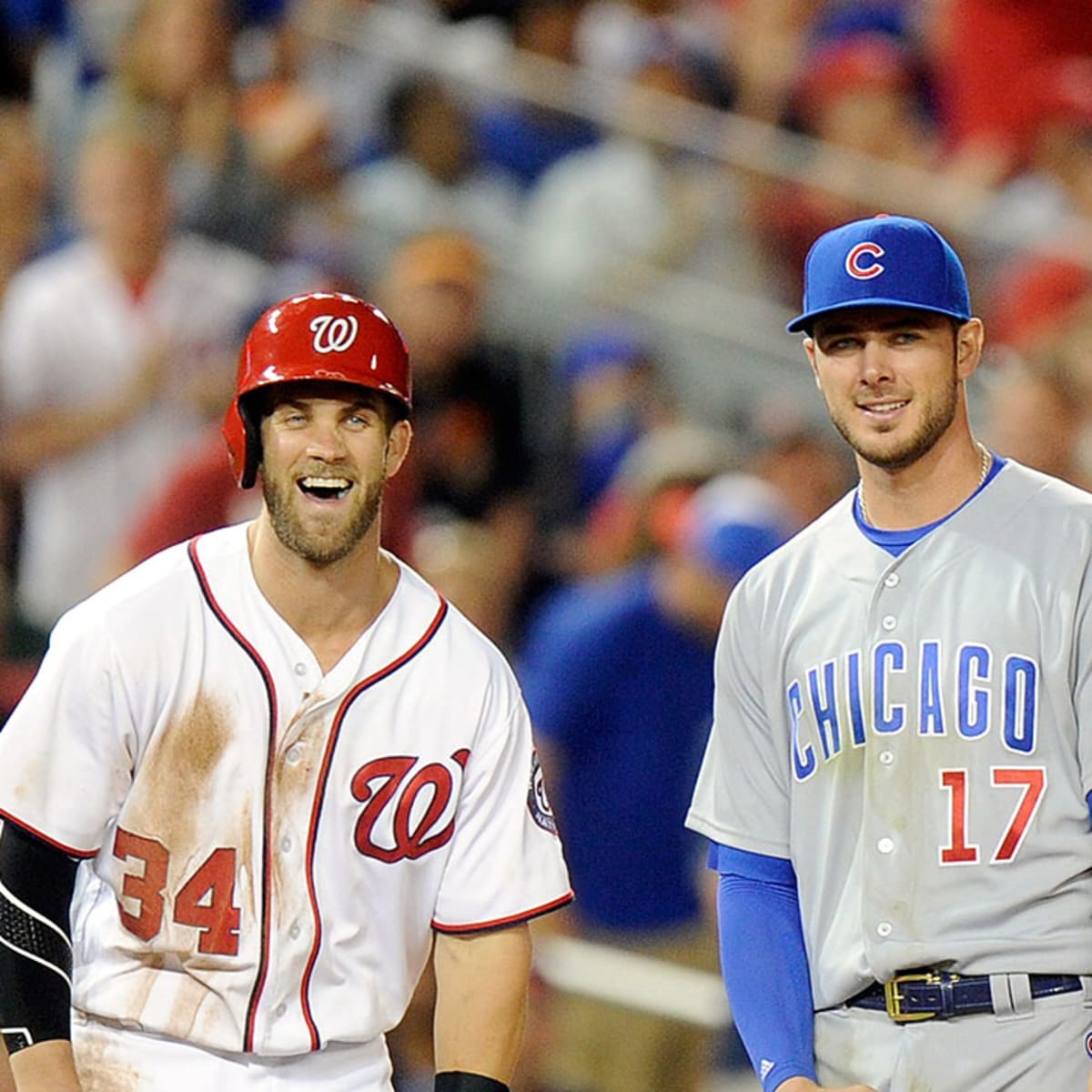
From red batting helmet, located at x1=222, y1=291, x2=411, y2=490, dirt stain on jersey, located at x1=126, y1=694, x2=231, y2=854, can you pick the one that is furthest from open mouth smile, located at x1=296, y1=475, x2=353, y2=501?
dirt stain on jersey, located at x1=126, y1=694, x2=231, y2=854

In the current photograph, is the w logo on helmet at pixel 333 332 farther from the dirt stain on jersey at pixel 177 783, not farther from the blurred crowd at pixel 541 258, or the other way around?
the blurred crowd at pixel 541 258

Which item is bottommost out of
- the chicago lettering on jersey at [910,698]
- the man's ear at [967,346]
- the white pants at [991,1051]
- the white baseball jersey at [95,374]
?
the white pants at [991,1051]

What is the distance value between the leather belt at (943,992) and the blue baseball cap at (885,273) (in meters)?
0.90

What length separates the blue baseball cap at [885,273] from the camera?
3.15 m

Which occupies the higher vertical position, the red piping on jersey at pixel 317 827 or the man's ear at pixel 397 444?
the man's ear at pixel 397 444

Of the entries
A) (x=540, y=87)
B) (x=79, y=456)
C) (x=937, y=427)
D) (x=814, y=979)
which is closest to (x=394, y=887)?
(x=814, y=979)

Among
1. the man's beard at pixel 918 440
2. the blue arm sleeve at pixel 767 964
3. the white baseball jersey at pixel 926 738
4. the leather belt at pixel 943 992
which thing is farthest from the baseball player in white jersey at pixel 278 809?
the man's beard at pixel 918 440

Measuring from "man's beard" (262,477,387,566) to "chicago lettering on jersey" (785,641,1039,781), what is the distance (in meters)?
0.65

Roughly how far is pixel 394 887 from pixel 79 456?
328 centimetres

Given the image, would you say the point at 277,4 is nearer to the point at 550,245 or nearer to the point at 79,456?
the point at 550,245

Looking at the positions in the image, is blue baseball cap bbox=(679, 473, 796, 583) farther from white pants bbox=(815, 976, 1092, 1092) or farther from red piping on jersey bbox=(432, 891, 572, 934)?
white pants bbox=(815, 976, 1092, 1092)

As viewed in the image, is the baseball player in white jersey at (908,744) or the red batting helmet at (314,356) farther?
the red batting helmet at (314,356)

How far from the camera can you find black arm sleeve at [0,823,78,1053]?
3.12 metres

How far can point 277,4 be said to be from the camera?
793cm
